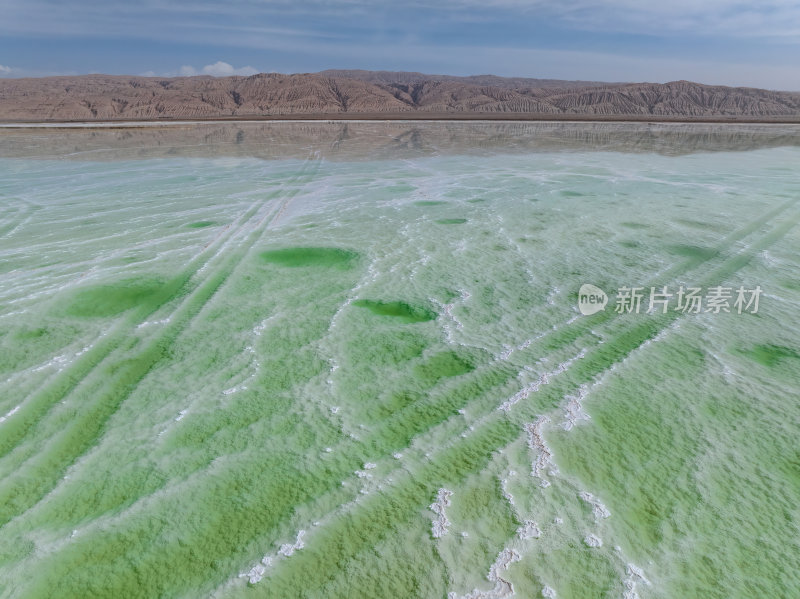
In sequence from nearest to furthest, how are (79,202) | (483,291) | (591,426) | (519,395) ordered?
(591,426) < (519,395) < (483,291) < (79,202)

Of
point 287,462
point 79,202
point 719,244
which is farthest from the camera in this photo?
point 79,202

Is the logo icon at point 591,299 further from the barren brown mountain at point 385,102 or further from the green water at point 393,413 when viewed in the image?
the barren brown mountain at point 385,102

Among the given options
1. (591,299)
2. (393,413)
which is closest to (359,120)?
(591,299)

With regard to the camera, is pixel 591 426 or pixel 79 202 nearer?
pixel 591 426

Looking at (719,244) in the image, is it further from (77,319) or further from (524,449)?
(77,319)

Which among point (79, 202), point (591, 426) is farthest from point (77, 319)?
point (79, 202)

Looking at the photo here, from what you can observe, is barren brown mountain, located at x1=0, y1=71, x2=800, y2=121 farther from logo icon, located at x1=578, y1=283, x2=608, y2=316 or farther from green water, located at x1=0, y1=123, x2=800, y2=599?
logo icon, located at x1=578, y1=283, x2=608, y2=316

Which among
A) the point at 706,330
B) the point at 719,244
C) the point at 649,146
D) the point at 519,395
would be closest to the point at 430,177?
the point at 719,244

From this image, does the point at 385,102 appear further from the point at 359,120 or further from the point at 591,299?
the point at 591,299
